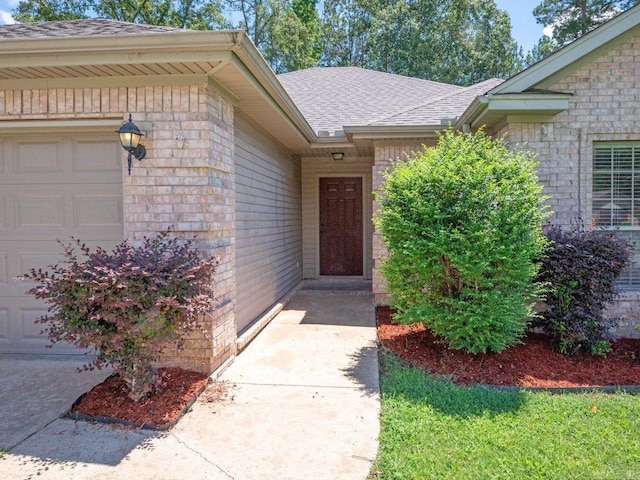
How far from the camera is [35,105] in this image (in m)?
4.09

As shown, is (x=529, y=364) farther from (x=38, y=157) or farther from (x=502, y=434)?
(x=38, y=157)

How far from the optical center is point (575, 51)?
5.23 m

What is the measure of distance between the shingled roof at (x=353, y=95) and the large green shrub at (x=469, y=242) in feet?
8.70

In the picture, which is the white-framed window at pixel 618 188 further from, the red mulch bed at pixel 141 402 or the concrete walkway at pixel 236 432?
the red mulch bed at pixel 141 402

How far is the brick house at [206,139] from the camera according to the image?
3.82 meters

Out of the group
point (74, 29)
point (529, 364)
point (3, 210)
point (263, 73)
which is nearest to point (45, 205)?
point (3, 210)

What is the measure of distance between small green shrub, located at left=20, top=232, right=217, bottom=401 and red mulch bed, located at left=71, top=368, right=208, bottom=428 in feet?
0.36

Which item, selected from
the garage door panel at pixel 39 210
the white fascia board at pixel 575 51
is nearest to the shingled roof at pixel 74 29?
the garage door panel at pixel 39 210

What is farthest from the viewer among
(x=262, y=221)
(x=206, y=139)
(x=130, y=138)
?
Result: (x=262, y=221)

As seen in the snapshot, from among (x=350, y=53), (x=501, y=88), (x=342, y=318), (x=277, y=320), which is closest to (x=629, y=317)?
(x=501, y=88)

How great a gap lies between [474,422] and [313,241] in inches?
261

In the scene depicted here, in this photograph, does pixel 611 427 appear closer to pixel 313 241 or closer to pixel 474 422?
pixel 474 422

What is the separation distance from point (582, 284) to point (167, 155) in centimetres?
423

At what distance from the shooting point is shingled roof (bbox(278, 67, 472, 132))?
8281 mm
